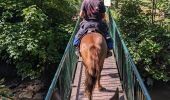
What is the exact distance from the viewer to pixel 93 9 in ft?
31.9

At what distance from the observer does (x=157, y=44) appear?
2047cm

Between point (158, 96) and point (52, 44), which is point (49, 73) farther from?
point (158, 96)

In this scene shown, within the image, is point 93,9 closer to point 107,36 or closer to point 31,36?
point 107,36

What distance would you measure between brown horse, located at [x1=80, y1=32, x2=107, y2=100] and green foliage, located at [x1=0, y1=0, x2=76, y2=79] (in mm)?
10766

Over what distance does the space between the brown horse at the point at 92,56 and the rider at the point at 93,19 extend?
0.55m

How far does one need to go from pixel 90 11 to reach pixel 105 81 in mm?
1923

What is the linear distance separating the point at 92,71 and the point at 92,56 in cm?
37

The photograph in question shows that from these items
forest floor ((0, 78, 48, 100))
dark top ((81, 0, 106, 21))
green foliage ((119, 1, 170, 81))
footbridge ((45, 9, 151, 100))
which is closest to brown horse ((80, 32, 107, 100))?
footbridge ((45, 9, 151, 100))

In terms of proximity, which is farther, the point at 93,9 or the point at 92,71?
the point at 93,9

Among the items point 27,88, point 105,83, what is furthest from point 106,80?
point 27,88

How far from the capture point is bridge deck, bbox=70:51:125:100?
907 cm

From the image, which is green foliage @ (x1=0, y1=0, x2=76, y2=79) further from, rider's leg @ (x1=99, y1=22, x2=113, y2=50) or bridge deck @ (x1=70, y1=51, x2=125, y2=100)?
rider's leg @ (x1=99, y1=22, x2=113, y2=50)

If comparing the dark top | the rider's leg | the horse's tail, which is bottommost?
the horse's tail

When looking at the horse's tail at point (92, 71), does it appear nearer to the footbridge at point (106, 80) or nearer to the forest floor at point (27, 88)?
the footbridge at point (106, 80)
